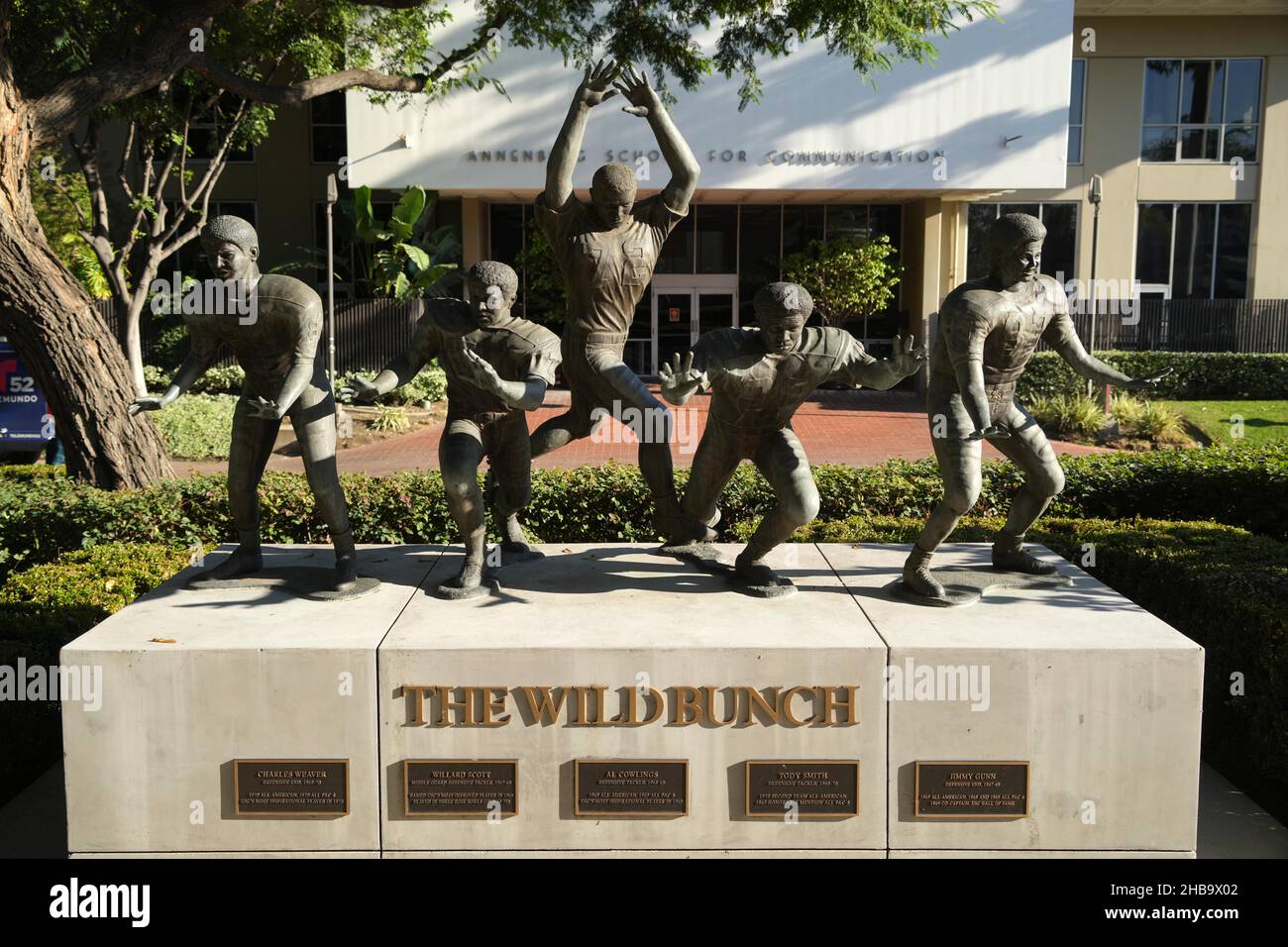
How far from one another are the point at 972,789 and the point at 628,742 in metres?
1.42

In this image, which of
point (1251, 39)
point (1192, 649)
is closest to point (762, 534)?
point (1192, 649)

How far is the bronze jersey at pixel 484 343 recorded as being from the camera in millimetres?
5418

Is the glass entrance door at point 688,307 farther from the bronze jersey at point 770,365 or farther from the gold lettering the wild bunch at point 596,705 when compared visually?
the gold lettering the wild bunch at point 596,705

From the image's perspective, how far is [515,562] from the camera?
6.37m

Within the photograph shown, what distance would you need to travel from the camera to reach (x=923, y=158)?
2039 cm

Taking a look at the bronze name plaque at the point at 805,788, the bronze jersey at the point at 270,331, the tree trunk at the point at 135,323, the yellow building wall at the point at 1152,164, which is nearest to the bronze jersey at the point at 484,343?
the bronze jersey at the point at 270,331

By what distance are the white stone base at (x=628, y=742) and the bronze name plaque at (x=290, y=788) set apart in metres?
0.03

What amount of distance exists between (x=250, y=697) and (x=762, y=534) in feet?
8.12

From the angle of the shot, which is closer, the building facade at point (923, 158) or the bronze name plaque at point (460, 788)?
the bronze name plaque at point (460, 788)

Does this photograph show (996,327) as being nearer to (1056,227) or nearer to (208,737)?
(208,737)

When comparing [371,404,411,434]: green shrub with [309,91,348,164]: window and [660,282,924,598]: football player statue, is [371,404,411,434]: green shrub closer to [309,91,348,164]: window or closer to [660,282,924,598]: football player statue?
[309,91,348,164]: window

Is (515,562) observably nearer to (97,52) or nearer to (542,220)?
(542,220)

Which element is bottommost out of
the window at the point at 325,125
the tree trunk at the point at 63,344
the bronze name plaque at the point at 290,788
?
the bronze name plaque at the point at 290,788

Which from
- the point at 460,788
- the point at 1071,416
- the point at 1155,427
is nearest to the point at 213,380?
the point at 1071,416
